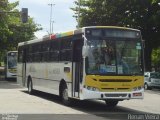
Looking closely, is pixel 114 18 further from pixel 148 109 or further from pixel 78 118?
pixel 78 118

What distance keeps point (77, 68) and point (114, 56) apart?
5.32 feet

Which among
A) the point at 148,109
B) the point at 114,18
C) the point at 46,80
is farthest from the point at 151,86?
the point at 148,109

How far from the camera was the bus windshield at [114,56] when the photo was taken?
18.2 metres

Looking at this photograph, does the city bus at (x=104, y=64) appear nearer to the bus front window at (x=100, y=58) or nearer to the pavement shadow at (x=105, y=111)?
the bus front window at (x=100, y=58)

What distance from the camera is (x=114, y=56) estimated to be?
18469mm

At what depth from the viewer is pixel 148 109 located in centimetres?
2005

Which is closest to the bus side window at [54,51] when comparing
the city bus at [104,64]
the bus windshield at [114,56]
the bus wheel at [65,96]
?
A: the city bus at [104,64]

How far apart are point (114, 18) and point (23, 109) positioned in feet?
111

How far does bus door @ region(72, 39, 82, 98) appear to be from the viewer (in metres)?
19.0

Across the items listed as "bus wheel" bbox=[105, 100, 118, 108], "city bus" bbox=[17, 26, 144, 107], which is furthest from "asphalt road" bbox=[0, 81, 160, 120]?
"city bus" bbox=[17, 26, 144, 107]

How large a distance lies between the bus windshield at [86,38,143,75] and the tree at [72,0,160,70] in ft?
93.4

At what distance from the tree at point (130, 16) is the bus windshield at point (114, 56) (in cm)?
2845

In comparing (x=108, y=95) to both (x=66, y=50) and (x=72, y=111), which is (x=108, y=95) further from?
(x=66, y=50)

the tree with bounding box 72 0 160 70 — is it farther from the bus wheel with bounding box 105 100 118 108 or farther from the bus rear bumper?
the bus rear bumper
